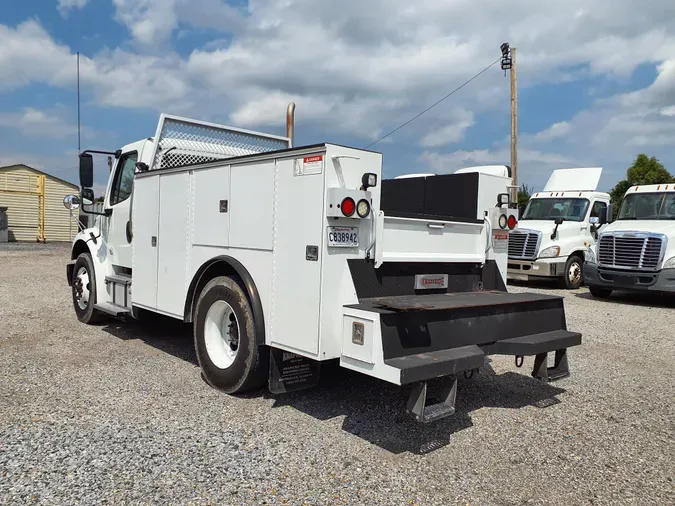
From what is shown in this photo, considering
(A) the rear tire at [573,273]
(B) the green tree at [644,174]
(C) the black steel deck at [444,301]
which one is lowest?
(A) the rear tire at [573,273]

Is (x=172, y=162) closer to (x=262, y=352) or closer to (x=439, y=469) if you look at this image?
(x=262, y=352)

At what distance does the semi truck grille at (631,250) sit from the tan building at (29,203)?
85.8 feet

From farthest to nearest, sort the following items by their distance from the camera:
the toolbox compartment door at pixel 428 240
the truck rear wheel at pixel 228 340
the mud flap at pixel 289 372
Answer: the truck rear wheel at pixel 228 340
the mud flap at pixel 289 372
the toolbox compartment door at pixel 428 240

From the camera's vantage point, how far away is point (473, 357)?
154 inches

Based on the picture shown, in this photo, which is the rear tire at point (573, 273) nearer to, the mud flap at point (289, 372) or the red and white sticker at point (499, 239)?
the red and white sticker at point (499, 239)

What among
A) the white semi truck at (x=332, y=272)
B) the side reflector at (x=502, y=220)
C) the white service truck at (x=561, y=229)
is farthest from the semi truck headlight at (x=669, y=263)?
the side reflector at (x=502, y=220)

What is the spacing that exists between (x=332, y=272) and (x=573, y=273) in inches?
478

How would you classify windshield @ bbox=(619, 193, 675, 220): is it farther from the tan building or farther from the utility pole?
the tan building

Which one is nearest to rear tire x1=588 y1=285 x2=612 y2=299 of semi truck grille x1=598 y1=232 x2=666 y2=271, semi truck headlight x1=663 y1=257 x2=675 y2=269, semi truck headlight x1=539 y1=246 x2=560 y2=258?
semi truck grille x1=598 y1=232 x2=666 y2=271

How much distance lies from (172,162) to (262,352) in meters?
3.04

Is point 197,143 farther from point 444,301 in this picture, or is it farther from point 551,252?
point 551,252

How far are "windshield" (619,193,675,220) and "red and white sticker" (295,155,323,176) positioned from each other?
11091mm

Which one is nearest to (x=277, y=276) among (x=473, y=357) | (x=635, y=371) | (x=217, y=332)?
→ (x=217, y=332)

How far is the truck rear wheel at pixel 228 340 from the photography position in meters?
4.54
